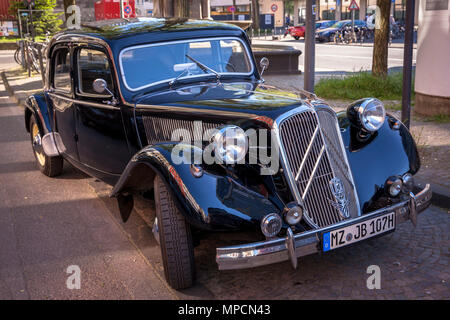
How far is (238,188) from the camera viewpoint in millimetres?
3293

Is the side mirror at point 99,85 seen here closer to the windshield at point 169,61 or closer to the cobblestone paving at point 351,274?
the windshield at point 169,61

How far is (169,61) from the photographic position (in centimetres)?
461

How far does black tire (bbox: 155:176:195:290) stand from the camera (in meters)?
3.33

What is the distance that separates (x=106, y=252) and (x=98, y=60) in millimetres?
1783

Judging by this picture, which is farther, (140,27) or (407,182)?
(140,27)

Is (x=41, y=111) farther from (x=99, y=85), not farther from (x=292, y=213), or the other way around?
(x=292, y=213)

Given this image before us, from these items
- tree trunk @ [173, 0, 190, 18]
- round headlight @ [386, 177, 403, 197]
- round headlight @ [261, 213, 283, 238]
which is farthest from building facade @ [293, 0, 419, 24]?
round headlight @ [261, 213, 283, 238]

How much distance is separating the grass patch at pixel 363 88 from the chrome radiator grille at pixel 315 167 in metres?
6.94

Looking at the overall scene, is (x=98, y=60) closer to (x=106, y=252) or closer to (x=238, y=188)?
(x=106, y=252)

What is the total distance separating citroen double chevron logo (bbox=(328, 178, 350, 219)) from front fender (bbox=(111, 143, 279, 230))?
0.51 m

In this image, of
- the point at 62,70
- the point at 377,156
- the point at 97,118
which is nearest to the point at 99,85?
the point at 97,118

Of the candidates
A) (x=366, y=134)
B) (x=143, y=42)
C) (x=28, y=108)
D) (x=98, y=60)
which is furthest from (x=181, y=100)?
(x=28, y=108)

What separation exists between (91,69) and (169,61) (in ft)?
2.81

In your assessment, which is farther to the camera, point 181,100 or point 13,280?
point 181,100
